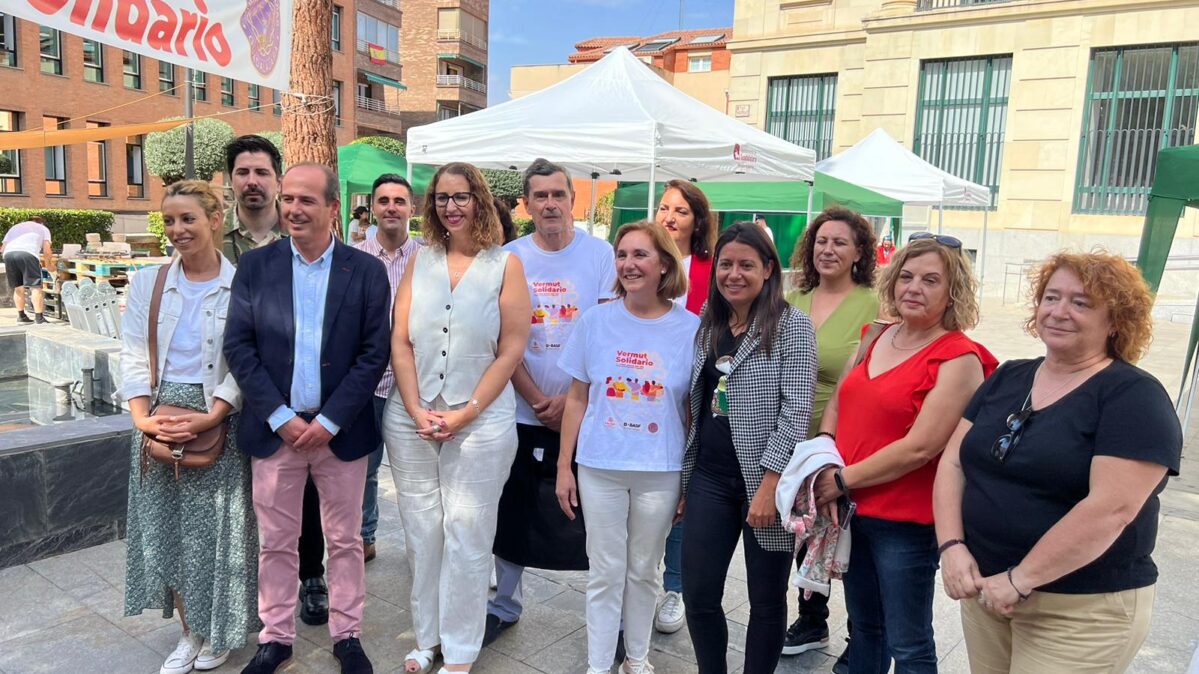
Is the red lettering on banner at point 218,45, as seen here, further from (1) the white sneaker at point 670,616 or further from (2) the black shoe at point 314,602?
(1) the white sneaker at point 670,616

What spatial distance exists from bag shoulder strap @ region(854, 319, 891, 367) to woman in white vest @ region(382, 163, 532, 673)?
1.21m

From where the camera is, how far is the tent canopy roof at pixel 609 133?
6.54 meters

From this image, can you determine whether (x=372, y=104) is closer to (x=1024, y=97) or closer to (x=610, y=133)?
(x=1024, y=97)

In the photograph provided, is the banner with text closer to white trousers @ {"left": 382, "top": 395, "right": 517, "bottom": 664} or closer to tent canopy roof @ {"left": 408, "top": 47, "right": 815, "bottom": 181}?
tent canopy roof @ {"left": 408, "top": 47, "right": 815, "bottom": 181}

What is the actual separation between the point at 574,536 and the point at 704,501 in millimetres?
758

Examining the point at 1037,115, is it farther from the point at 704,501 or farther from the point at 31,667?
the point at 31,667

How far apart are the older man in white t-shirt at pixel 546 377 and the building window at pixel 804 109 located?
19601 mm

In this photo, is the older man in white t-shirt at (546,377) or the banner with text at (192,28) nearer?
the older man in white t-shirt at (546,377)

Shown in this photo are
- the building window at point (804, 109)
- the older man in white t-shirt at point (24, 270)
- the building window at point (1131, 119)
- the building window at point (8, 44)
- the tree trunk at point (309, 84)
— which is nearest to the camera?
the tree trunk at point (309, 84)

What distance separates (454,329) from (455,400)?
0.86 ft

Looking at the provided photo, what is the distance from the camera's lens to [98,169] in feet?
99.5

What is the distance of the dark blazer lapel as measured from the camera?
9.69 ft

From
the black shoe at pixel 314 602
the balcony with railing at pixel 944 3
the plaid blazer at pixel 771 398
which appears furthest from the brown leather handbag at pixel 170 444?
the balcony with railing at pixel 944 3

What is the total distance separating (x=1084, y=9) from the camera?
17.2 m
